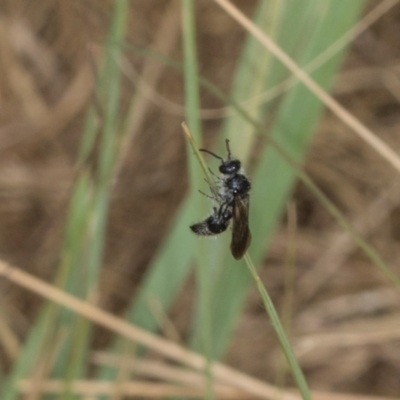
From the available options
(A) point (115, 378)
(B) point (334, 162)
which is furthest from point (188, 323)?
(B) point (334, 162)

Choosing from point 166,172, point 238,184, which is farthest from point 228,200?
point 166,172

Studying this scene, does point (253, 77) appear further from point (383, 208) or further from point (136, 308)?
point (383, 208)

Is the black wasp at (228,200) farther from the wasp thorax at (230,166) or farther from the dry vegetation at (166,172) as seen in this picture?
the dry vegetation at (166,172)

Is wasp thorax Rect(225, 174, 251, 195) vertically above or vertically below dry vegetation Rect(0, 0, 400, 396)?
below

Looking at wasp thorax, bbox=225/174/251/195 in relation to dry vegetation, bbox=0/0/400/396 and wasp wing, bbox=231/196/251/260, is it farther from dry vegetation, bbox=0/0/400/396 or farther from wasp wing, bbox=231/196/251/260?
dry vegetation, bbox=0/0/400/396

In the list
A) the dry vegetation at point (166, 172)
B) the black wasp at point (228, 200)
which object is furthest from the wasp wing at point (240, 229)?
the dry vegetation at point (166, 172)

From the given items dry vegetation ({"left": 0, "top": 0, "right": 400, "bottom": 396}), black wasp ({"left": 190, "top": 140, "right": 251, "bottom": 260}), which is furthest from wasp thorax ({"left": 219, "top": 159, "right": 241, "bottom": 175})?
dry vegetation ({"left": 0, "top": 0, "right": 400, "bottom": 396})

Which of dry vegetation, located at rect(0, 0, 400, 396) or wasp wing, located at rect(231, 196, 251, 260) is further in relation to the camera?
dry vegetation, located at rect(0, 0, 400, 396)
